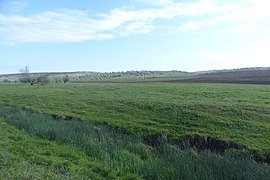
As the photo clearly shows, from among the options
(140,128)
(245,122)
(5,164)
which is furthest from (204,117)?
(5,164)

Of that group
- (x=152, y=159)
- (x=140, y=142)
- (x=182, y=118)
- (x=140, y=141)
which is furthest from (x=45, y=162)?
(x=182, y=118)

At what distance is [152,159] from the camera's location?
12516 mm

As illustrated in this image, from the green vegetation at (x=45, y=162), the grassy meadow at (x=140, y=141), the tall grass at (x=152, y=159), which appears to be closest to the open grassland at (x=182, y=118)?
the grassy meadow at (x=140, y=141)

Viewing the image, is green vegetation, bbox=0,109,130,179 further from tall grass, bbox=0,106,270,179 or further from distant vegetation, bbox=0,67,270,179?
tall grass, bbox=0,106,270,179

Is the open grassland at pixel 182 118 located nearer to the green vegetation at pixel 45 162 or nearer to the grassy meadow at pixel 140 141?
the grassy meadow at pixel 140 141

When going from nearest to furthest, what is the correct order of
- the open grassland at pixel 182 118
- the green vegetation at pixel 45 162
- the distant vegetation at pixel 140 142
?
the green vegetation at pixel 45 162 → the distant vegetation at pixel 140 142 → the open grassland at pixel 182 118

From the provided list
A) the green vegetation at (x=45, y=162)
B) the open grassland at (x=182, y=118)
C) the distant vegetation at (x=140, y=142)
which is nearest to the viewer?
the green vegetation at (x=45, y=162)

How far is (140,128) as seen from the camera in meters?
19.1

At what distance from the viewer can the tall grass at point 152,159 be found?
419 inches

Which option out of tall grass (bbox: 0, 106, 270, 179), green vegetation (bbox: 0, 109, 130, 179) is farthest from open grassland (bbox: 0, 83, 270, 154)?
green vegetation (bbox: 0, 109, 130, 179)

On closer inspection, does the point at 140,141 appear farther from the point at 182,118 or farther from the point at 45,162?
the point at 45,162

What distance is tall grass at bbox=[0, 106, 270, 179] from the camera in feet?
34.9

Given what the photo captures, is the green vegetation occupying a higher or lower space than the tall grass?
higher

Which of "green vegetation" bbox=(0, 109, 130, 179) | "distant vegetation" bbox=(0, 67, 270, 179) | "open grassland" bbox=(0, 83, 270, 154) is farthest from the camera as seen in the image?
"open grassland" bbox=(0, 83, 270, 154)
